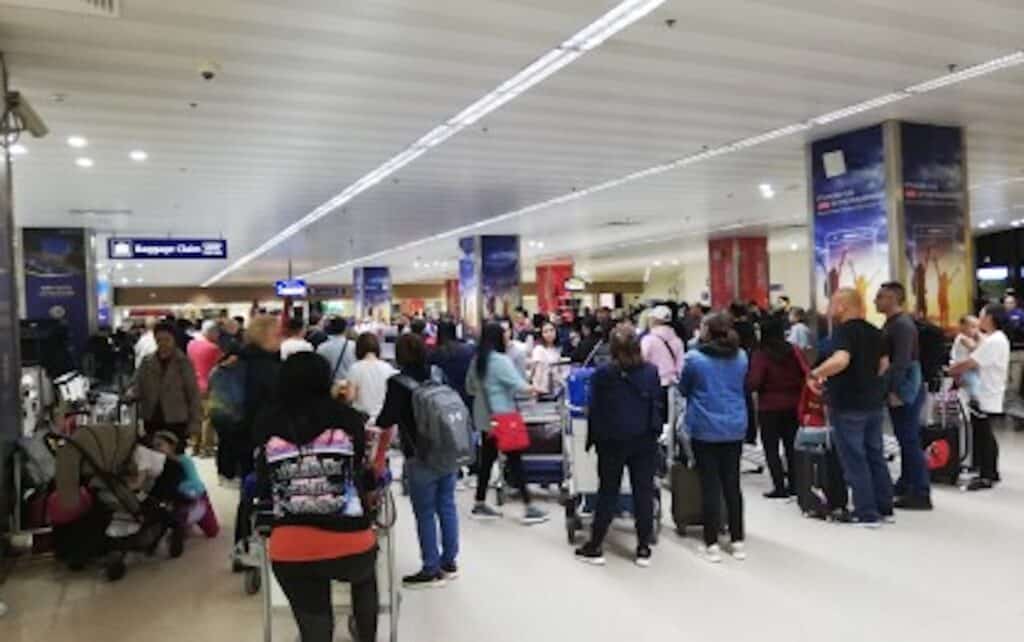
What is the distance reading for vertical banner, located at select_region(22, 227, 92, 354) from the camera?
14094mm

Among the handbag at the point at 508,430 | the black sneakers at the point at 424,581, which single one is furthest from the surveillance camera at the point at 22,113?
the black sneakers at the point at 424,581

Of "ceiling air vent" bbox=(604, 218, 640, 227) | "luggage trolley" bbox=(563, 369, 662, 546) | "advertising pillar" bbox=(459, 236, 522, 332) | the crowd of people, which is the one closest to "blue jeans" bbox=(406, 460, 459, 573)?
the crowd of people

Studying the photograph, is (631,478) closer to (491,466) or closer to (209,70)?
(491,466)

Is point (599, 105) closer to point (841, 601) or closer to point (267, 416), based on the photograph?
point (841, 601)

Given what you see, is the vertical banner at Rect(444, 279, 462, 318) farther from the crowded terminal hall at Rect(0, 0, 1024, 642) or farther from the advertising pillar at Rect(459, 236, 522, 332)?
the crowded terminal hall at Rect(0, 0, 1024, 642)

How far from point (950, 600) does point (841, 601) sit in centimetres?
55

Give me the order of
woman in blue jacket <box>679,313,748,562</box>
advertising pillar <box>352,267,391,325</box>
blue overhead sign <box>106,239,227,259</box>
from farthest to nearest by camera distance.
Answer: advertising pillar <box>352,267,391,325</box> < blue overhead sign <box>106,239,227,259</box> < woman in blue jacket <box>679,313,748,562</box>

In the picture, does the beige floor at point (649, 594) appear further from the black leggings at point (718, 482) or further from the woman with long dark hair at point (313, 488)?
the woman with long dark hair at point (313, 488)

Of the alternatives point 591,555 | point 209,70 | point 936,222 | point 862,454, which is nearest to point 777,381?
point 862,454

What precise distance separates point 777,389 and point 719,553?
1760 millimetres

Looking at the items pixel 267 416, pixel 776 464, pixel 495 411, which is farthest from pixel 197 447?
pixel 267 416

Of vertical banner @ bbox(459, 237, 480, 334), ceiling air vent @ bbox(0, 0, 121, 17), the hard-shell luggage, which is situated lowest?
the hard-shell luggage

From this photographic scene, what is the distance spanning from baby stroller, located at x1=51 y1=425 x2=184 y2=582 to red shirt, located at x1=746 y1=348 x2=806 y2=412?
4.30m

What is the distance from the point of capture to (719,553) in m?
4.88
